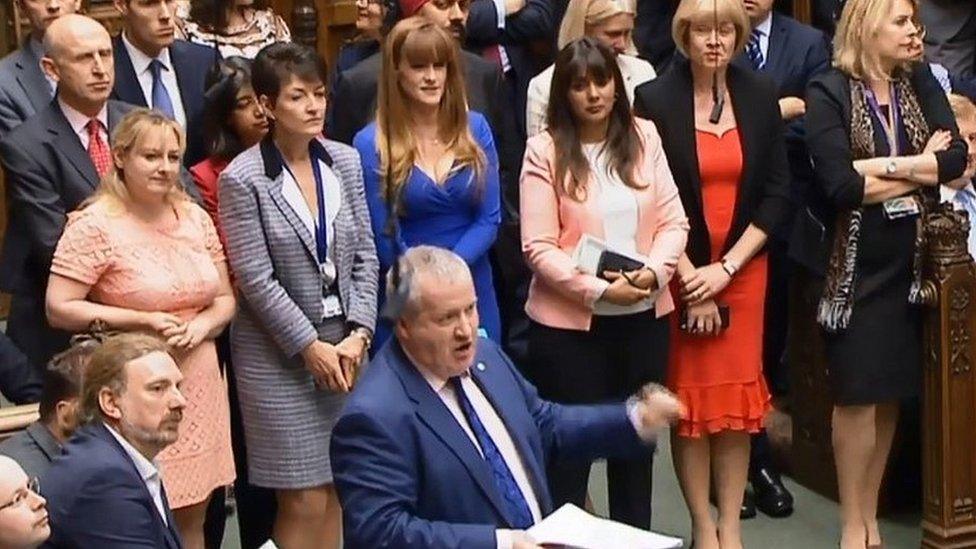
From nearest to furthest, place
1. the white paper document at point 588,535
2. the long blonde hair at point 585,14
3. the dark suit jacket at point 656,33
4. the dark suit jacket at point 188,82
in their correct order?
the white paper document at point 588,535
the dark suit jacket at point 188,82
the long blonde hair at point 585,14
the dark suit jacket at point 656,33

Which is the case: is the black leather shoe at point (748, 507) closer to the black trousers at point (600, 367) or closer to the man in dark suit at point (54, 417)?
the black trousers at point (600, 367)

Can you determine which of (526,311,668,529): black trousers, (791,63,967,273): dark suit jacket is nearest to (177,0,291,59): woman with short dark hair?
(526,311,668,529): black trousers

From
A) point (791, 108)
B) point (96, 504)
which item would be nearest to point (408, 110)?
point (791, 108)

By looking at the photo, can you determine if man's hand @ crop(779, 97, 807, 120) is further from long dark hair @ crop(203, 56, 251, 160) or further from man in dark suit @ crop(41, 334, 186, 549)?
man in dark suit @ crop(41, 334, 186, 549)

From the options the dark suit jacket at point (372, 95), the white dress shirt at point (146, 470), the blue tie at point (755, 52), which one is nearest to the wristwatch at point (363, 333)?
the dark suit jacket at point (372, 95)

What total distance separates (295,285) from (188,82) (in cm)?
82

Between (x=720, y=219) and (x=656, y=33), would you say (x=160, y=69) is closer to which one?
(x=720, y=219)

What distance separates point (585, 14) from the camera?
5.19m

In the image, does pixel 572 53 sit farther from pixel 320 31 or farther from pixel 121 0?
pixel 320 31

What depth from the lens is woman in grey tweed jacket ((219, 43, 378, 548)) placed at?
4.47m

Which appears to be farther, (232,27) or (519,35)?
(519,35)

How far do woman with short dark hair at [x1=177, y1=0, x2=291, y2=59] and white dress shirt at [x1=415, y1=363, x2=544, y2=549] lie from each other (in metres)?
2.03

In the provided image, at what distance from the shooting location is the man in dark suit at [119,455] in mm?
3445

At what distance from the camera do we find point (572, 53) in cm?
479
